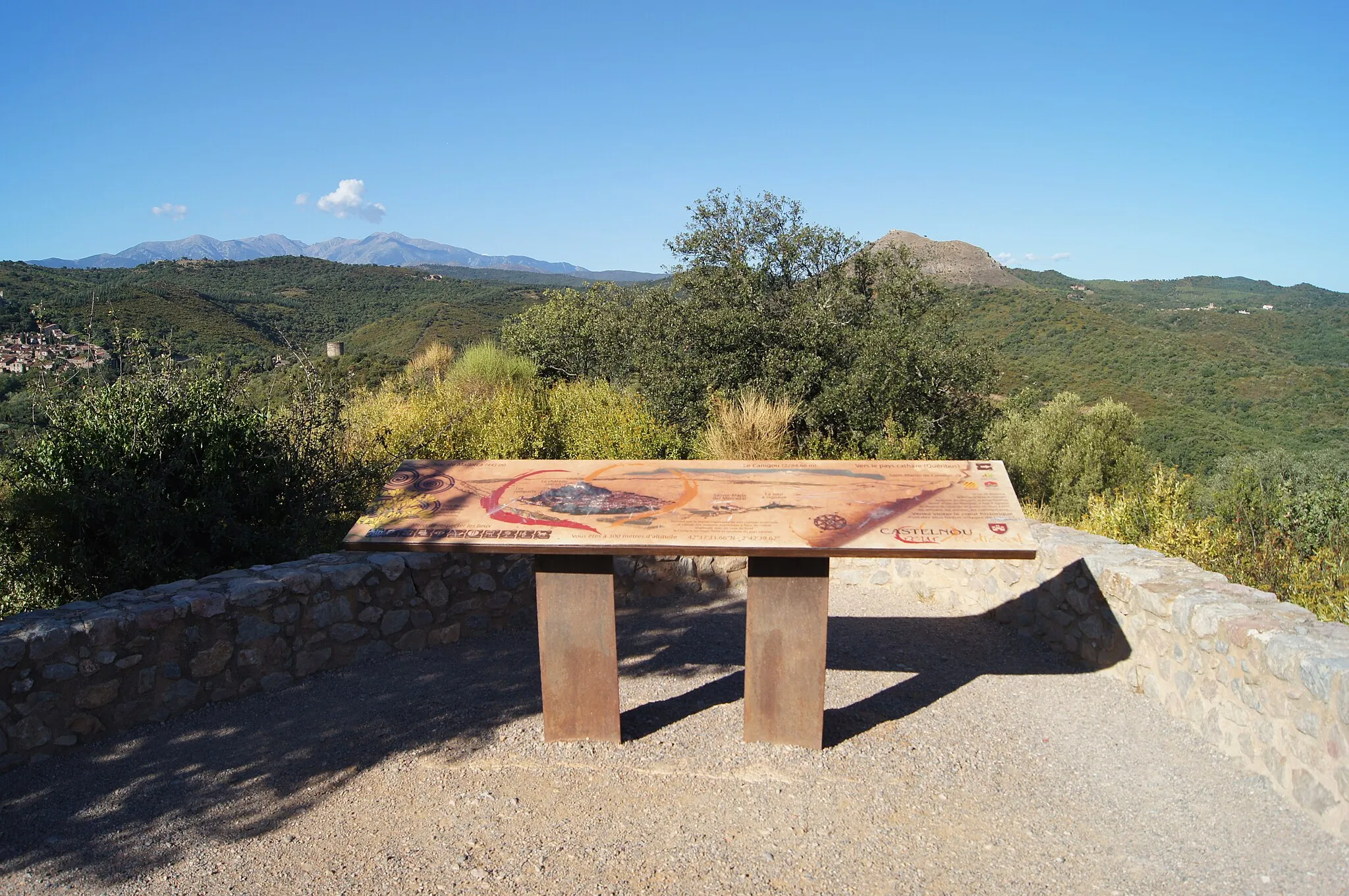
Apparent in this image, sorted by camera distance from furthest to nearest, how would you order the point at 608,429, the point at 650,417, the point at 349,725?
the point at 650,417 → the point at 608,429 → the point at 349,725

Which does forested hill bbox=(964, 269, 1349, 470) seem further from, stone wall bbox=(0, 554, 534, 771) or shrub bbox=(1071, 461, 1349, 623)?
stone wall bbox=(0, 554, 534, 771)

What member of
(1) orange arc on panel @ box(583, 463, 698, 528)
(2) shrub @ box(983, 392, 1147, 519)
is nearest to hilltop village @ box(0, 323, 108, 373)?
(1) orange arc on panel @ box(583, 463, 698, 528)

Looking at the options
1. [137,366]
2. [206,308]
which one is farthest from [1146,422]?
[206,308]

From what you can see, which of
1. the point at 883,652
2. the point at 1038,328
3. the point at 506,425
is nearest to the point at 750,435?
the point at 506,425

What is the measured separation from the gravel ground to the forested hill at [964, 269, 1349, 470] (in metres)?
19.1

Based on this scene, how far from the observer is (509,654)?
4.84 m

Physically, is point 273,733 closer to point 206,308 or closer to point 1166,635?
point 1166,635

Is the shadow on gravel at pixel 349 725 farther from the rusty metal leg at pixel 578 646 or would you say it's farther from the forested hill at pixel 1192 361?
the forested hill at pixel 1192 361

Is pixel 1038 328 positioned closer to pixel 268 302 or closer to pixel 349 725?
pixel 268 302

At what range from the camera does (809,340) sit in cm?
1031

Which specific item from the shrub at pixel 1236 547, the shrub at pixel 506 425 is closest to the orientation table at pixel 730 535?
the shrub at pixel 1236 547

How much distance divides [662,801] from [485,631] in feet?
7.52

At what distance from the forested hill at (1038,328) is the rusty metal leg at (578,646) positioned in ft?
44.2

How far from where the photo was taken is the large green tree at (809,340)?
10055mm
